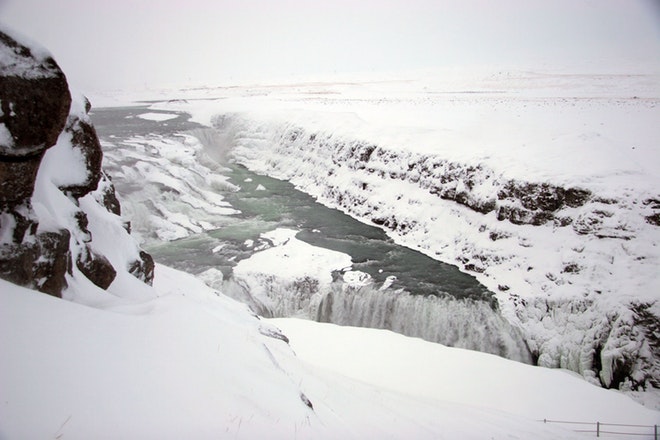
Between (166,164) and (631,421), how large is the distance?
2669 cm

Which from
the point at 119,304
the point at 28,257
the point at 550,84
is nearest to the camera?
the point at 28,257

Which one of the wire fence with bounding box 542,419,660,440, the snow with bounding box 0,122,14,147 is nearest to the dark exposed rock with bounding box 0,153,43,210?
the snow with bounding box 0,122,14,147

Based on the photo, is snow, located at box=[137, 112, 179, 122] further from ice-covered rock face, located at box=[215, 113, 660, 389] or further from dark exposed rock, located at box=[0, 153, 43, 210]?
dark exposed rock, located at box=[0, 153, 43, 210]

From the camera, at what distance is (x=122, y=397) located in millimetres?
3250

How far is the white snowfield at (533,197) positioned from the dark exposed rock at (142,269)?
11.7 metres

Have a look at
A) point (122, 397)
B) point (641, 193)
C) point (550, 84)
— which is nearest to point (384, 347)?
point (122, 397)

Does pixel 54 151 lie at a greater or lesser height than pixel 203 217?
greater

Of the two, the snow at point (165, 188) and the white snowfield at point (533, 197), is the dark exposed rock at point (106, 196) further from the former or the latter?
the white snowfield at point (533, 197)

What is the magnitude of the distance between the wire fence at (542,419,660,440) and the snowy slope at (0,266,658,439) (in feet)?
3.64

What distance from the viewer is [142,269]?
798 cm

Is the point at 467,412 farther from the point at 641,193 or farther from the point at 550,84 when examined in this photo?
the point at 550,84

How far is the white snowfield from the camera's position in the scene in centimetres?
1223

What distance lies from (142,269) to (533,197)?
51.0 ft

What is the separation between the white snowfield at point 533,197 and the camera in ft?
40.1
